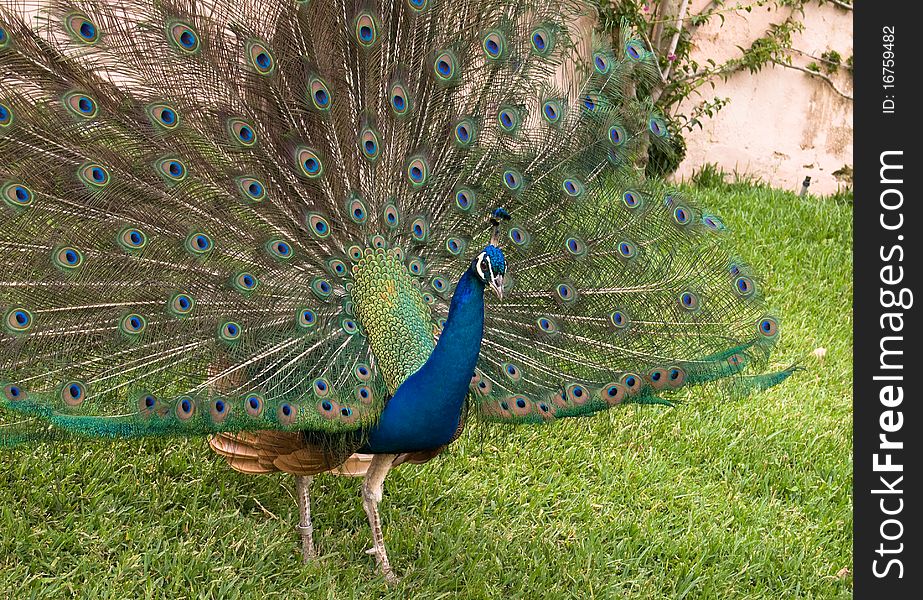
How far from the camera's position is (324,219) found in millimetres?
3092

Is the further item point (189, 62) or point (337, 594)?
point (337, 594)

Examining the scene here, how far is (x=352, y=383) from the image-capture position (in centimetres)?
290

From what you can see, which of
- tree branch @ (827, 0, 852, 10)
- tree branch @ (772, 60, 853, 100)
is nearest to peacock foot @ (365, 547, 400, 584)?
tree branch @ (772, 60, 853, 100)

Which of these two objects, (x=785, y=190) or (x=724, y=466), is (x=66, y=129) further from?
(x=785, y=190)

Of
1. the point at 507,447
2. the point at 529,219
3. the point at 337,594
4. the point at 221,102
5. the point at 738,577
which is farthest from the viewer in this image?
the point at 507,447

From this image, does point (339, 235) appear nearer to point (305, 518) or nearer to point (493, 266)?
point (493, 266)

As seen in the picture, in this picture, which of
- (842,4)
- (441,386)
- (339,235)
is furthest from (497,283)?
(842,4)

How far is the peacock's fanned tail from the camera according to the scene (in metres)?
2.72

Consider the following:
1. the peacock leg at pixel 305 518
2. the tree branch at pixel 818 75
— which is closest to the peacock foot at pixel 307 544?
the peacock leg at pixel 305 518

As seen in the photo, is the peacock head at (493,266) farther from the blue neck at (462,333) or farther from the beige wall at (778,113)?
the beige wall at (778,113)

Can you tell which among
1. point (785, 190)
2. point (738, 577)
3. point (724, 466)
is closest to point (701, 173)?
point (785, 190)

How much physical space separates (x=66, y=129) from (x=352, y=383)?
1093 mm

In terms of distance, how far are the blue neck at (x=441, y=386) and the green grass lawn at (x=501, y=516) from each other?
2.03 ft

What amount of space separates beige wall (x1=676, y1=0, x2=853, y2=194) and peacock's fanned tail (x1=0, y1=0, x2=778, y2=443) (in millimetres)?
5116
